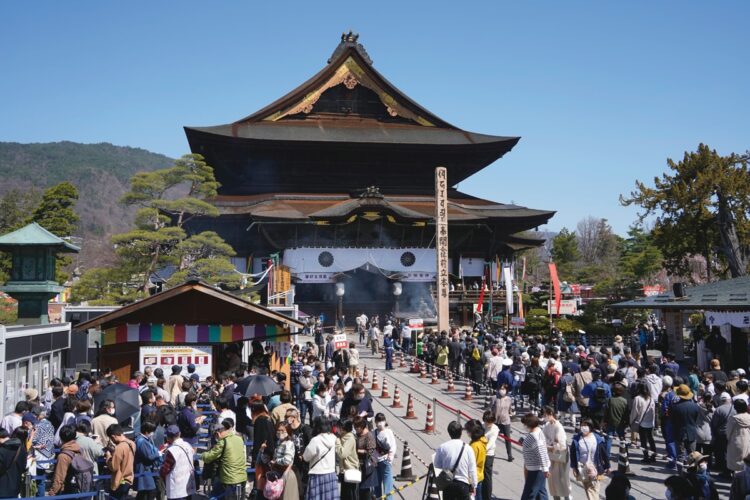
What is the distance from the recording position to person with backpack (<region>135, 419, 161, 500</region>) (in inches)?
350

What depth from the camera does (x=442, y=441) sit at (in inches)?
542

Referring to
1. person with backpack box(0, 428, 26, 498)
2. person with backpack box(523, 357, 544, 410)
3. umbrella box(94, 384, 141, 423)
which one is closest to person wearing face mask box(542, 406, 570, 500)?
umbrella box(94, 384, 141, 423)

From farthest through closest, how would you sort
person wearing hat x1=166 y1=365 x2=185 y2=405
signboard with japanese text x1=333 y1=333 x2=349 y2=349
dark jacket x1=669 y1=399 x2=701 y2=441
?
signboard with japanese text x1=333 y1=333 x2=349 y2=349, person wearing hat x1=166 y1=365 x2=185 y2=405, dark jacket x1=669 y1=399 x2=701 y2=441

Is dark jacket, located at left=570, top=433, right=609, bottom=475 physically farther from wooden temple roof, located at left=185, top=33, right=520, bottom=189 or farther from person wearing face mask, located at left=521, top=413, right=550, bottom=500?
wooden temple roof, located at left=185, top=33, right=520, bottom=189

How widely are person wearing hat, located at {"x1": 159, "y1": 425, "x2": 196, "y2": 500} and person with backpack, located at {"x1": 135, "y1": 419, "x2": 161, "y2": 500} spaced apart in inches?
24.2

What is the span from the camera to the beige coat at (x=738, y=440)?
10141mm

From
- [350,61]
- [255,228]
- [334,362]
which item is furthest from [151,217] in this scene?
[350,61]

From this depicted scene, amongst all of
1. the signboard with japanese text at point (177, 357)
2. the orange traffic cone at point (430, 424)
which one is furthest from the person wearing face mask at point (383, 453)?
the signboard with japanese text at point (177, 357)

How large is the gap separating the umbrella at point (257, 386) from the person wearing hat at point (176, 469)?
3005 mm

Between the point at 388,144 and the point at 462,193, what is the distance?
22.6ft

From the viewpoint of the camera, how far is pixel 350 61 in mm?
44094

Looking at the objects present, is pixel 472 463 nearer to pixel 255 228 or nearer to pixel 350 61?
pixel 255 228

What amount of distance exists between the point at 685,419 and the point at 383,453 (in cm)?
540

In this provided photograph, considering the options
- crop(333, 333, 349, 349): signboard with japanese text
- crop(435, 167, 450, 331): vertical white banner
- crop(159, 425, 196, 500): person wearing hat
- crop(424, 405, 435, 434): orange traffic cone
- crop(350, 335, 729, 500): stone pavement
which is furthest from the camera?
crop(435, 167, 450, 331): vertical white banner
